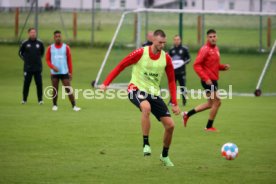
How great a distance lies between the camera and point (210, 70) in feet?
54.6

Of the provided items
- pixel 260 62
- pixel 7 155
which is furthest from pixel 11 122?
pixel 260 62

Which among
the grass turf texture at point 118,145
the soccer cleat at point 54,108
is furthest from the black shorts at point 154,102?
the soccer cleat at point 54,108

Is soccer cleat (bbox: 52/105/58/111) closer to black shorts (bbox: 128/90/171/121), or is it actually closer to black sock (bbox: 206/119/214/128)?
black sock (bbox: 206/119/214/128)

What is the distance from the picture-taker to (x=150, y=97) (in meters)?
12.3

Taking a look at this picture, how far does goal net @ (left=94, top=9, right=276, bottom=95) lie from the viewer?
27.6 metres

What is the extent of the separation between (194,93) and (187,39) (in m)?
11.5

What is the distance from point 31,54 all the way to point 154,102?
10360 mm

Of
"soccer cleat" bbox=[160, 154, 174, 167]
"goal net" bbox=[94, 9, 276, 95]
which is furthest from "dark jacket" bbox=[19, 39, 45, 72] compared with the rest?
"soccer cleat" bbox=[160, 154, 174, 167]

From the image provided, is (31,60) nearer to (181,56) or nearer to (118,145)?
(181,56)

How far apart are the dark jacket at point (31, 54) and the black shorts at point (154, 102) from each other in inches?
394

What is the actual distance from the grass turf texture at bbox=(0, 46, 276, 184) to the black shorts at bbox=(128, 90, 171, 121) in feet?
2.81

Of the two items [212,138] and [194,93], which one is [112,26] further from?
[212,138]

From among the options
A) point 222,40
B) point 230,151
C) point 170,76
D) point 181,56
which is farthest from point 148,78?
point 222,40

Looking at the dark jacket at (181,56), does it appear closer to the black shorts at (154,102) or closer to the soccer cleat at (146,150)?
the soccer cleat at (146,150)
